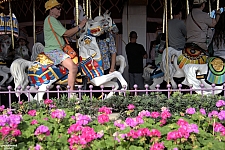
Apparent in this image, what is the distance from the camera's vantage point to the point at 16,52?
747 centimetres

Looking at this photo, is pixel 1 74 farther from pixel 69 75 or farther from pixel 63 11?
pixel 63 11

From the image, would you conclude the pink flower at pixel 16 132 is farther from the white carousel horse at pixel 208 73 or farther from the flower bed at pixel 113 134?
the white carousel horse at pixel 208 73

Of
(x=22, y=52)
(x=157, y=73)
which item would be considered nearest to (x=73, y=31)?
(x=157, y=73)

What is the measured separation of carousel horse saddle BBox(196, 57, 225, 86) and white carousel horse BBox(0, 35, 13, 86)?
3790 mm

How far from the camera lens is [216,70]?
5242 millimetres

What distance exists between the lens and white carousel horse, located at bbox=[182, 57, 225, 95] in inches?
206

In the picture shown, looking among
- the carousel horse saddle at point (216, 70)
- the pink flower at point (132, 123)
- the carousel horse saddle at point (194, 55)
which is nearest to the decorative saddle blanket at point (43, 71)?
the carousel horse saddle at point (194, 55)

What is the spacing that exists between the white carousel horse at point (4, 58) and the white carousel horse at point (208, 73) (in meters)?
3.44

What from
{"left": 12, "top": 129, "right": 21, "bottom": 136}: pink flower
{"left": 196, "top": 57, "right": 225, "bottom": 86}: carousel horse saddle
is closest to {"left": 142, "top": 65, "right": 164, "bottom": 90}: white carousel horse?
{"left": 196, "top": 57, "right": 225, "bottom": 86}: carousel horse saddle

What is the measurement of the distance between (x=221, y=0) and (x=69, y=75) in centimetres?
459

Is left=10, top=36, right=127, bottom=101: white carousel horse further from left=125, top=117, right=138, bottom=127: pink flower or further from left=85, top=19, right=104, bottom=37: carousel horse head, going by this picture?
left=125, top=117, right=138, bottom=127: pink flower

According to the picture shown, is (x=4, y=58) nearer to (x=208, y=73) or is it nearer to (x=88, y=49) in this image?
(x=88, y=49)

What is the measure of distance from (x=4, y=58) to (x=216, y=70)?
169 inches

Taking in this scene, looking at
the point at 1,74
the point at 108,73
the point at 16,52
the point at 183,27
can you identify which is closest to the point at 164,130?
the point at 108,73
